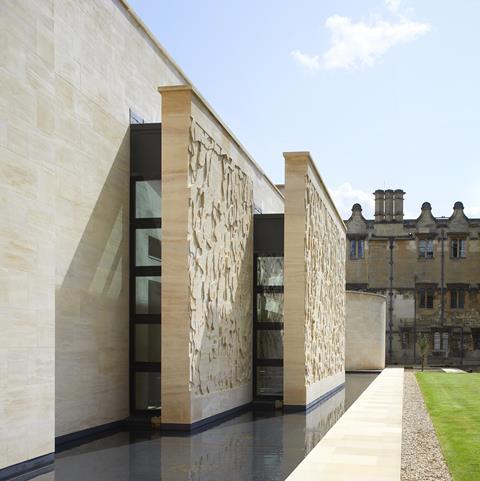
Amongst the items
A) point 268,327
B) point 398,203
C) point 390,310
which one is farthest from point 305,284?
point 398,203

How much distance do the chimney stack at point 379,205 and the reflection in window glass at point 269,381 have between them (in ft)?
119

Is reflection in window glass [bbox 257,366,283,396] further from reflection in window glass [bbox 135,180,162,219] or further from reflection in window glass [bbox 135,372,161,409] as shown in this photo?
reflection in window glass [bbox 135,180,162,219]

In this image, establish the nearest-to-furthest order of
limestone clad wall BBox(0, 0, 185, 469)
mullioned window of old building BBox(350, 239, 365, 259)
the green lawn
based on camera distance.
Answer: limestone clad wall BBox(0, 0, 185, 469)
the green lawn
mullioned window of old building BBox(350, 239, 365, 259)

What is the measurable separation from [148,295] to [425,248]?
135 ft

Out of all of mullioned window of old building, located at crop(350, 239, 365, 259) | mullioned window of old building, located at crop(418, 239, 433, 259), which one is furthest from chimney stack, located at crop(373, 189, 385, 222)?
mullioned window of old building, located at crop(418, 239, 433, 259)

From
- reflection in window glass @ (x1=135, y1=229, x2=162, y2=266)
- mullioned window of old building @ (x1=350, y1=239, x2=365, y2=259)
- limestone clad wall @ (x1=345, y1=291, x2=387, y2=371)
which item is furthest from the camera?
mullioned window of old building @ (x1=350, y1=239, x2=365, y2=259)

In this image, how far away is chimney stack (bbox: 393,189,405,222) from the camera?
53625 mm

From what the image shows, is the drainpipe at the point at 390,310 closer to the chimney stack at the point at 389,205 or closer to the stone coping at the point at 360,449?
the chimney stack at the point at 389,205

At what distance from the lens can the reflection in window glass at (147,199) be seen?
15203 mm

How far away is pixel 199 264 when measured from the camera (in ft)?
46.9

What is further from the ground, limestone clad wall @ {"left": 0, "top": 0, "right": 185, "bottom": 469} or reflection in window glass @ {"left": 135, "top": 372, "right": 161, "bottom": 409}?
limestone clad wall @ {"left": 0, "top": 0, "right": 185, "bottom": 469}

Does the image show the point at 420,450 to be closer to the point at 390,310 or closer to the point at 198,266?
the point at 198,266

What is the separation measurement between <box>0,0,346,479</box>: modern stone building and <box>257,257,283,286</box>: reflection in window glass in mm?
879

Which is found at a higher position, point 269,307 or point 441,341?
point 269,307
